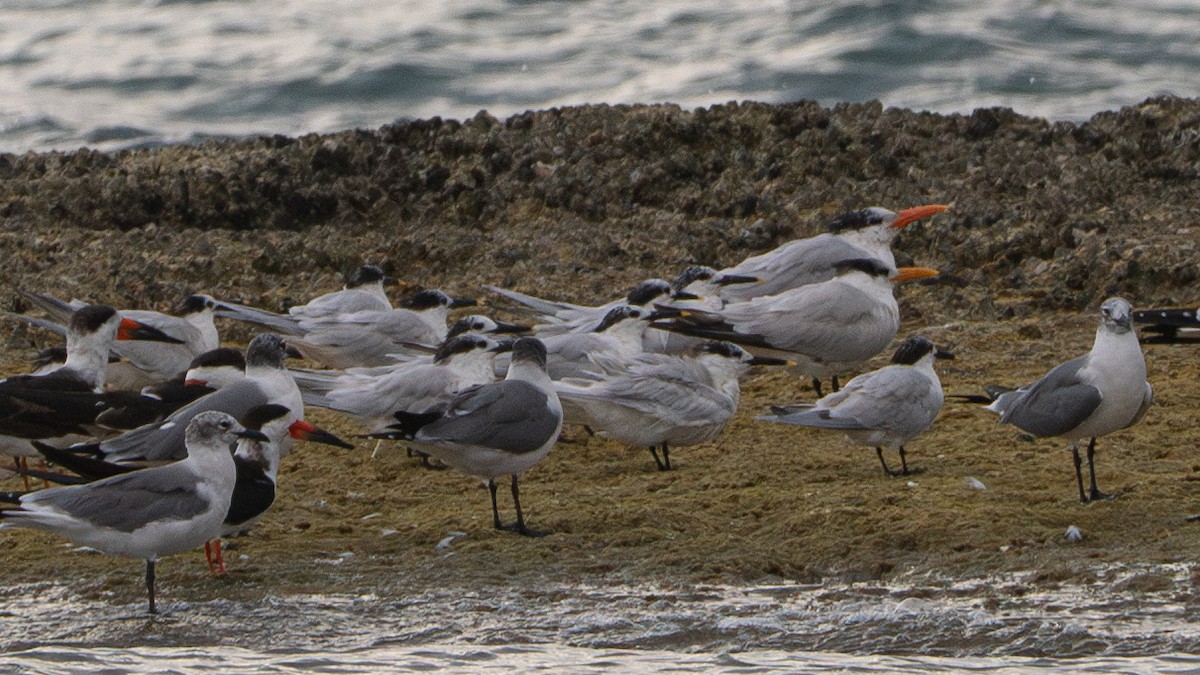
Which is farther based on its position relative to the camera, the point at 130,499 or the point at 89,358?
the point at 89,358

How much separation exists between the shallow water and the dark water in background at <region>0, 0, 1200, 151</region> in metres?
9.71

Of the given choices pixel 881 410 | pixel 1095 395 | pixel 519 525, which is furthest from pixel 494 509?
pixel 1095 395

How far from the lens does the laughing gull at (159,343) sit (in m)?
9.45

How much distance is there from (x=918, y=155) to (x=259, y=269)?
3.91 m

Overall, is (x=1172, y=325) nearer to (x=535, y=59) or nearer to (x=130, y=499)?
(x=130, y=499)

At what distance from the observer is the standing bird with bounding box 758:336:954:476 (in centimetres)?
764

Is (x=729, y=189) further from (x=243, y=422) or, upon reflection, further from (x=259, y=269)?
(x=243, y=422)

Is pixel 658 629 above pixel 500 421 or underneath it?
underneath

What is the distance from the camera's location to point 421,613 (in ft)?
20.7

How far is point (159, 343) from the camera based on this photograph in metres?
9.52

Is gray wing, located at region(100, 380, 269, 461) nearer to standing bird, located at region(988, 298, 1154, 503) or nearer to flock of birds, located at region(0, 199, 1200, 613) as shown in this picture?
flock of birds, located at region(0, 199, 1200, 613)

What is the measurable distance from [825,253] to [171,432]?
12.5 ft

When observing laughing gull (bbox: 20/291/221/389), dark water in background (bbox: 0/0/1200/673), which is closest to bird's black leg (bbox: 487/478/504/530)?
laughing gull (bbox: 20/291/221/389)

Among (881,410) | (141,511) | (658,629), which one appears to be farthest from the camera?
(881,410)
